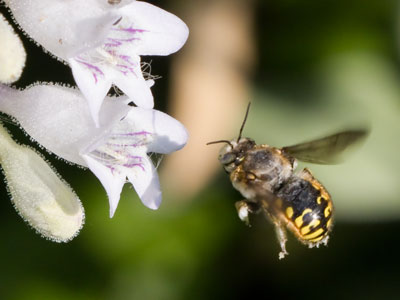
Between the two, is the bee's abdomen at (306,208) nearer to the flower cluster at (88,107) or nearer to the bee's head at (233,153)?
the bee's head at (233,153)

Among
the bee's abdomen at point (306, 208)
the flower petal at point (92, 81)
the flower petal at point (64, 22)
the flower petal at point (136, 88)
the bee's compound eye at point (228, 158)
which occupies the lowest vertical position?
the bee's abdomen at point (306, 208)

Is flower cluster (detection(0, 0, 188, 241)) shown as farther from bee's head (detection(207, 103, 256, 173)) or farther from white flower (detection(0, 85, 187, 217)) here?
bee's head (detection(207, 103, 256, 173))

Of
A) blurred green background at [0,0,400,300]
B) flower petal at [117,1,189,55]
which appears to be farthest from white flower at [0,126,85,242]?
blurred green background at [0,0,400,300]

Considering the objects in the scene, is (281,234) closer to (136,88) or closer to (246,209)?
(246,209)

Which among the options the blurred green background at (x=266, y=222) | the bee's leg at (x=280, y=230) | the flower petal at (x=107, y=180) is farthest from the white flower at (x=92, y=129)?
the blurred green background at (x=266, y=222)

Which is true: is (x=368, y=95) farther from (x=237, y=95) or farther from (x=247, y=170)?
(x=247, y=170)

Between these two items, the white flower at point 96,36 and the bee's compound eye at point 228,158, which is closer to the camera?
the white flower at point 96,36

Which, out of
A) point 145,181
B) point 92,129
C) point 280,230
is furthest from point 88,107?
point 280,230
